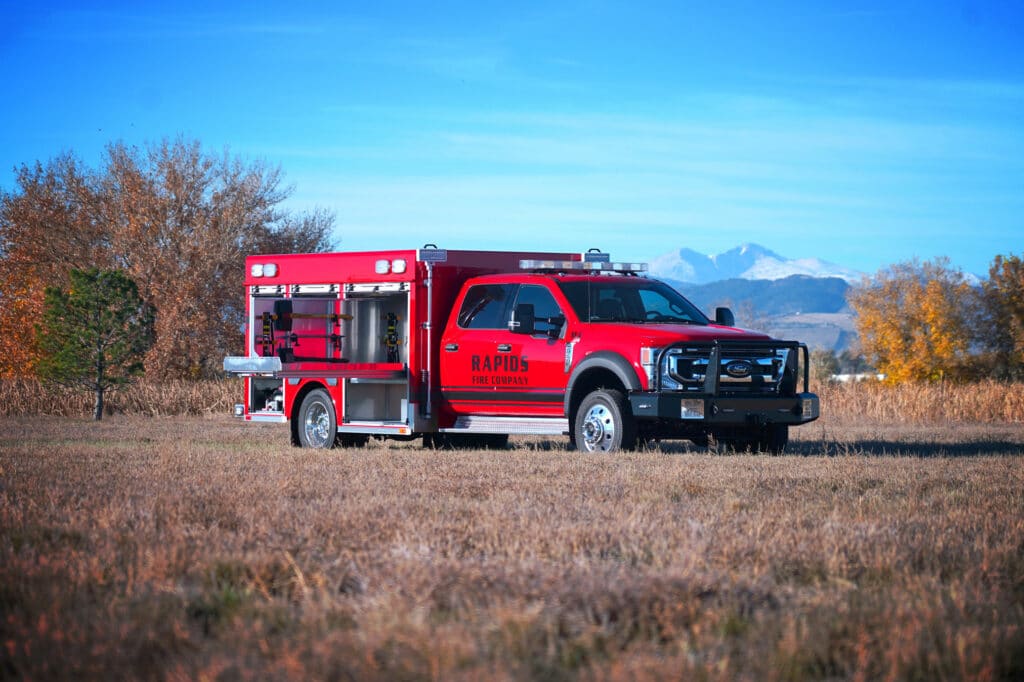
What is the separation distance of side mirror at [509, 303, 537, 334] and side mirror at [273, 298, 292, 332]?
3.87 meters

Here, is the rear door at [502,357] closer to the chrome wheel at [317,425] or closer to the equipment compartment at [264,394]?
the chrome wheel at [317,425]

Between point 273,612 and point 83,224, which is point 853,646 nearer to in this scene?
point 273,612

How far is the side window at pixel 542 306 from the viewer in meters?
15.5

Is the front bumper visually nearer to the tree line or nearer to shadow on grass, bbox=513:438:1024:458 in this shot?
shadow on grass, bbox=513:438:1024:458

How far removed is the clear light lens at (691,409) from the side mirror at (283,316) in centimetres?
621

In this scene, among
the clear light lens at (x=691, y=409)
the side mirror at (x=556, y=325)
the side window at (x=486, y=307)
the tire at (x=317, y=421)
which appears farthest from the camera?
the tire at (x=317, y=421)

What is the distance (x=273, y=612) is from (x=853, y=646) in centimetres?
236

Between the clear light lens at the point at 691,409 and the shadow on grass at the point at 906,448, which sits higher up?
the clear light lens at the point at 691,409

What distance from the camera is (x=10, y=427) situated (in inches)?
788

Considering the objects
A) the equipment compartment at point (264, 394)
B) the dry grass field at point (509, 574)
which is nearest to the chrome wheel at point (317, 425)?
the equipment compartment at point (264, 394)

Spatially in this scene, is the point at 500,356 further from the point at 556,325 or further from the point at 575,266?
the point at 575,266

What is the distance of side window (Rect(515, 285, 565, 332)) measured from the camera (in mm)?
15547

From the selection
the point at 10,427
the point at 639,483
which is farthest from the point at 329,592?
the point at 10,427

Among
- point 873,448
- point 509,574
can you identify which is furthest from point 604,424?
point 509,574
